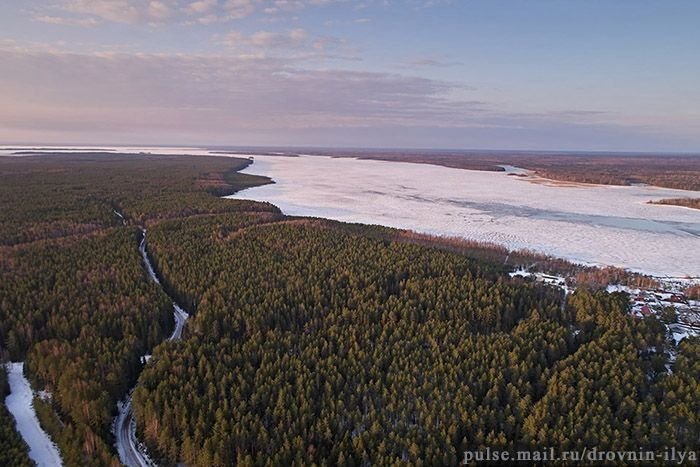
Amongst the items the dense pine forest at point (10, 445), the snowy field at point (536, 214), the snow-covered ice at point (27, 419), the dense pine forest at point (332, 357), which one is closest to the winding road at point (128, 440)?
the dense pine forest at point (332, 357)

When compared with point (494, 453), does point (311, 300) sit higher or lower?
higher

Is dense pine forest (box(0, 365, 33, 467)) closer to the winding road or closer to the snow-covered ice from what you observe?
the snow-covered ice

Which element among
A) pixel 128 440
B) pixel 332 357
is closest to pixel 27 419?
pixel 128 440

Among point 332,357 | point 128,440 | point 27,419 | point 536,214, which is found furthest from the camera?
point 536,214

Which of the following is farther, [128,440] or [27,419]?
[27,419]

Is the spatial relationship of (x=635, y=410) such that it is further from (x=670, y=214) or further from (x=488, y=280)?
(x=670, y=214)

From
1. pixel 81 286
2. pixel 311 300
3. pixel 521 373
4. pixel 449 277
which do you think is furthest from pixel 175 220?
pixel 521 373

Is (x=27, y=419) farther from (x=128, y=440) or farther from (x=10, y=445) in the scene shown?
(x=128, y=440)
